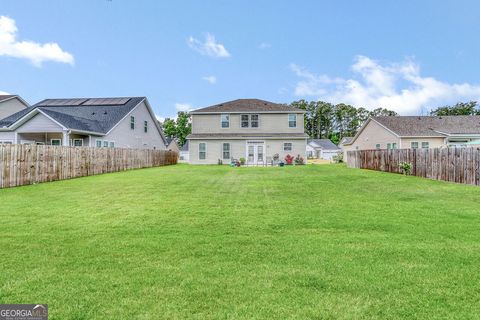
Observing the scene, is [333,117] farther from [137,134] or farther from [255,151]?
[137,134]

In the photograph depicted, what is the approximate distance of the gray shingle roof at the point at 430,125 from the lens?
31741 mm

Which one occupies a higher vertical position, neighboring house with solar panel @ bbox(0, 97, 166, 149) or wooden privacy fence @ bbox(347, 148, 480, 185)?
neighboring house with solar panel @ bbox(0, 97, 166, 149)

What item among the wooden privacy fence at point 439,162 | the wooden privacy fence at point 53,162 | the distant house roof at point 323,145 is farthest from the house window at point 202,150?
the distant house roof at point 323,145

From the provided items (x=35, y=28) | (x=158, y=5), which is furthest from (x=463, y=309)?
(x=35, y=28)

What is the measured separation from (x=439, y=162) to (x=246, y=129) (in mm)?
19219

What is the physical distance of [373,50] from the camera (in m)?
28.5

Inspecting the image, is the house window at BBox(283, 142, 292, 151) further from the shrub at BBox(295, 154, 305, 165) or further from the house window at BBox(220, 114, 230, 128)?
the house window at BBox(220, 114, 230, 128)

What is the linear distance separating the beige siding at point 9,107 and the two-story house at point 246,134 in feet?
58.2

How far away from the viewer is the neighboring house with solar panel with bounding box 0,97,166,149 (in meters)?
22.2

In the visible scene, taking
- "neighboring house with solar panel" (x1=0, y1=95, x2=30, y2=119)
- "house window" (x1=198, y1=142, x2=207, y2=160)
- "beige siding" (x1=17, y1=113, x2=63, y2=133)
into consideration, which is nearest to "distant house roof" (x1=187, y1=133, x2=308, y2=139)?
"house window" (x1=198, y1=142, x2=207, y2=160)

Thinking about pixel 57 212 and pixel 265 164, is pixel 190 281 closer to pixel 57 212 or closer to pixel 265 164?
pixel 57 212

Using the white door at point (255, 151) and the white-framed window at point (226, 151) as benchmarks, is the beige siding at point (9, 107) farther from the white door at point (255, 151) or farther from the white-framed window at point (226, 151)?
the white door at point (255, 151)

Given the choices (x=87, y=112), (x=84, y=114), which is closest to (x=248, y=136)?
(x=87, y=112)

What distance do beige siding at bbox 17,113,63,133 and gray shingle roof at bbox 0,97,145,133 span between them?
426 millimetres
